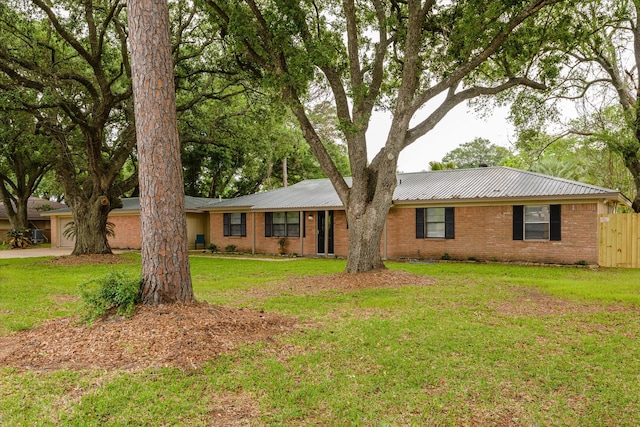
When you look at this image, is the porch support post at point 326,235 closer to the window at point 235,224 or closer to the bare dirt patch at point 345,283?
the window at point 235,224

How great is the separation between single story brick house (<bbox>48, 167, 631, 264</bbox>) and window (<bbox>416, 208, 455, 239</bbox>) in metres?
0.04

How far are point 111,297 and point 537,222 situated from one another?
1357 centimetres

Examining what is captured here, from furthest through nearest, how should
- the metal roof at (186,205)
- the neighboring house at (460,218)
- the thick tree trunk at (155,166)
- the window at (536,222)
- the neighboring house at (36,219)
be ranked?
1. the neighboring house at (36,219)
2. the metal roof at (186,205)
3. the window at (536,222)
4. the neighboring house at (460,218)
5. the thick tree trunk at (155,166)

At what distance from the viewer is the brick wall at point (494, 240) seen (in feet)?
45.3

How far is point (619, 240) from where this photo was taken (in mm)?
13609

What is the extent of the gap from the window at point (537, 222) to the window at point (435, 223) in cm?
219

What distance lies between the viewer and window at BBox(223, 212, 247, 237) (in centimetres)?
2131

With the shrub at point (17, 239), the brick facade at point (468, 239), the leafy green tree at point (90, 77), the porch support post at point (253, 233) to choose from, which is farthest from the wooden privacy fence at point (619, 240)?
the shrub at point (17, 239)

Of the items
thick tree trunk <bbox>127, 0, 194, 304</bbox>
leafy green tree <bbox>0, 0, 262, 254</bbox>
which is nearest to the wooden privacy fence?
leafy green tree <bbox>0, 0, 262, 254</bbox>

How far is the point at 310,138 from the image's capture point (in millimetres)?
11141

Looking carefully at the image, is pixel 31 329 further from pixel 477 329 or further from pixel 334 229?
pixel 334 229

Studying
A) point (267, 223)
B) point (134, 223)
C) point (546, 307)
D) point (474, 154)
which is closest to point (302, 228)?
point (267, 223)

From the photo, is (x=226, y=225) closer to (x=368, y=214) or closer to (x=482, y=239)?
(x=482, y=239)

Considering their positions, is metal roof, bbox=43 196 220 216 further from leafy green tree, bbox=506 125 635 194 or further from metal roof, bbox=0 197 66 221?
leafy green tree, bbox=506 125 635 194
